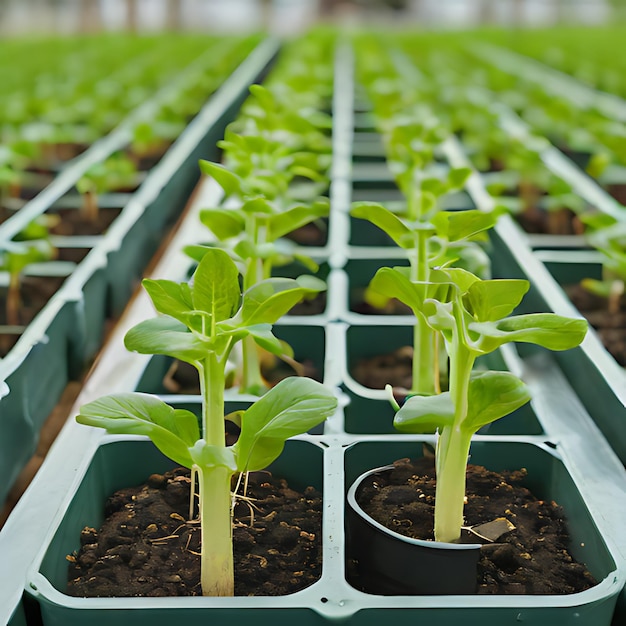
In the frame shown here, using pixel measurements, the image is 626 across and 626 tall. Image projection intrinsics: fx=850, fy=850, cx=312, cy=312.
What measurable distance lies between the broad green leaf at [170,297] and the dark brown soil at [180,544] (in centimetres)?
25

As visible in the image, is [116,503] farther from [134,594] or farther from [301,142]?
[301,142]

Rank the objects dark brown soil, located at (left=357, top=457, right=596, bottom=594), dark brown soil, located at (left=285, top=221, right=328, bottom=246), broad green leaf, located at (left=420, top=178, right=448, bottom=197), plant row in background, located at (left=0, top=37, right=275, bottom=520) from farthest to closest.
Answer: dark brown soil, located at (left=285, top=221, right=328, bottom=246) < broad green leaf, located at (left=420, top=178, right=448, bottom=197) < plant row in background, located at (left=0, top=37, right=275, bottom=520) < dark brown soil, located at (left=357, top=457, right=596, bottom=594)

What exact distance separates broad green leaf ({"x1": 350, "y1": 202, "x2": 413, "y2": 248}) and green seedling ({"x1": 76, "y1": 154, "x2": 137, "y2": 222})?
4.02 ft

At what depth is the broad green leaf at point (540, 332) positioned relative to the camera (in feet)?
2.60

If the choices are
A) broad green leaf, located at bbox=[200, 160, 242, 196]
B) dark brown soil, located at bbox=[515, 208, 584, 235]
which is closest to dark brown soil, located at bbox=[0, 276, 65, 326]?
broad green leaf, located at bbox=[200, 160, 242, 196]

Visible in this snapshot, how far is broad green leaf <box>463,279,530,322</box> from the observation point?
2.80 ft

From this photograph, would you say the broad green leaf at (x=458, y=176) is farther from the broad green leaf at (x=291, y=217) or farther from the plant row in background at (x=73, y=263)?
the plant row in background at (x=73, y=263)

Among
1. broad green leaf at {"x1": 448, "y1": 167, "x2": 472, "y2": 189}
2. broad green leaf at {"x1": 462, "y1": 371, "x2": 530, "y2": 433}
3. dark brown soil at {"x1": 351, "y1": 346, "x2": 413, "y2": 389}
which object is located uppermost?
broad green leaf at {"x1": 448, "y1": 167, "x2": 472, "y2": 189}

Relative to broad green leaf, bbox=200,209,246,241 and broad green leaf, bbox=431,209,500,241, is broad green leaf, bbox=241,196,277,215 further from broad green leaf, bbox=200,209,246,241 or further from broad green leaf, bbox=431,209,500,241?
broad green leaf, bbox=431,209,500,241

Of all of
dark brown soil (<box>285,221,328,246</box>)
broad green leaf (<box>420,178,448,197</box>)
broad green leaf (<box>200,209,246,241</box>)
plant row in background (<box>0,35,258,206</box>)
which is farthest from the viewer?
plant row in background (<box>0,35,258,206</box>)

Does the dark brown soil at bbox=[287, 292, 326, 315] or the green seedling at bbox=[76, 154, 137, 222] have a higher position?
the green seedling at bbox=[76, 154, 137, 222]

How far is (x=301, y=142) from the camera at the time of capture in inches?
78.5

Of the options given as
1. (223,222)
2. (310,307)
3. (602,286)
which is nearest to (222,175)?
(223,222)

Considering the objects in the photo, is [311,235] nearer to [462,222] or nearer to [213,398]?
[462,222]
